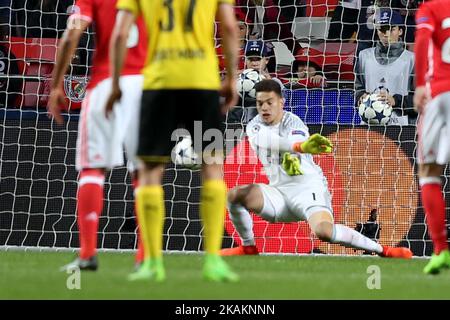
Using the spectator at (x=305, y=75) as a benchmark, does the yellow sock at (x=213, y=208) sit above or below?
below

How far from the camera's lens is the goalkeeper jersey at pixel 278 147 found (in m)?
9.25

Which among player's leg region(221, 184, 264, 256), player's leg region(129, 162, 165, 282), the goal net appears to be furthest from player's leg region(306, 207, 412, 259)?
player's leg region(129, 162, 165, 282)

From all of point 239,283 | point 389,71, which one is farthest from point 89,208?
point 389,71

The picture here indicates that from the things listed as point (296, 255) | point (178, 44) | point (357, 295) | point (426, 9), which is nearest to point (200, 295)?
point (357, 295)

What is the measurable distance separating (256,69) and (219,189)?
514cm

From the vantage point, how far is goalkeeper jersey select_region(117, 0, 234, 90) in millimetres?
6043

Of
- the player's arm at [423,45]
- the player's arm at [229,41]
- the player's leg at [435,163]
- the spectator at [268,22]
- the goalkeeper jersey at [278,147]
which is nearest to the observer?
the player's arm at [229,41]

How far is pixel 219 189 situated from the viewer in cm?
607

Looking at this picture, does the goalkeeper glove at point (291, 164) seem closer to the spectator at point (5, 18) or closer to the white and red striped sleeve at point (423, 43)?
the white and red striped sleeve at point (423, 43)

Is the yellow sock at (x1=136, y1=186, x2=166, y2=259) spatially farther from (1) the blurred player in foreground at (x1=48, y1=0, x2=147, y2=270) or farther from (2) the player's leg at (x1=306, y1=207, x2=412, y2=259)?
(2) the player's leg at (x1=306, y1=207, x2=412, y2=259)

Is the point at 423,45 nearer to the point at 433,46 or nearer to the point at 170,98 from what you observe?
the point at 433,46

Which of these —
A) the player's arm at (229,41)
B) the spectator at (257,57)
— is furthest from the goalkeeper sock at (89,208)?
the spectator at (257,57)

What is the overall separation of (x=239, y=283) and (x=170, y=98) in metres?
1.03

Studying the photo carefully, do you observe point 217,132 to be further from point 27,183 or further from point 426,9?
point 27,183
